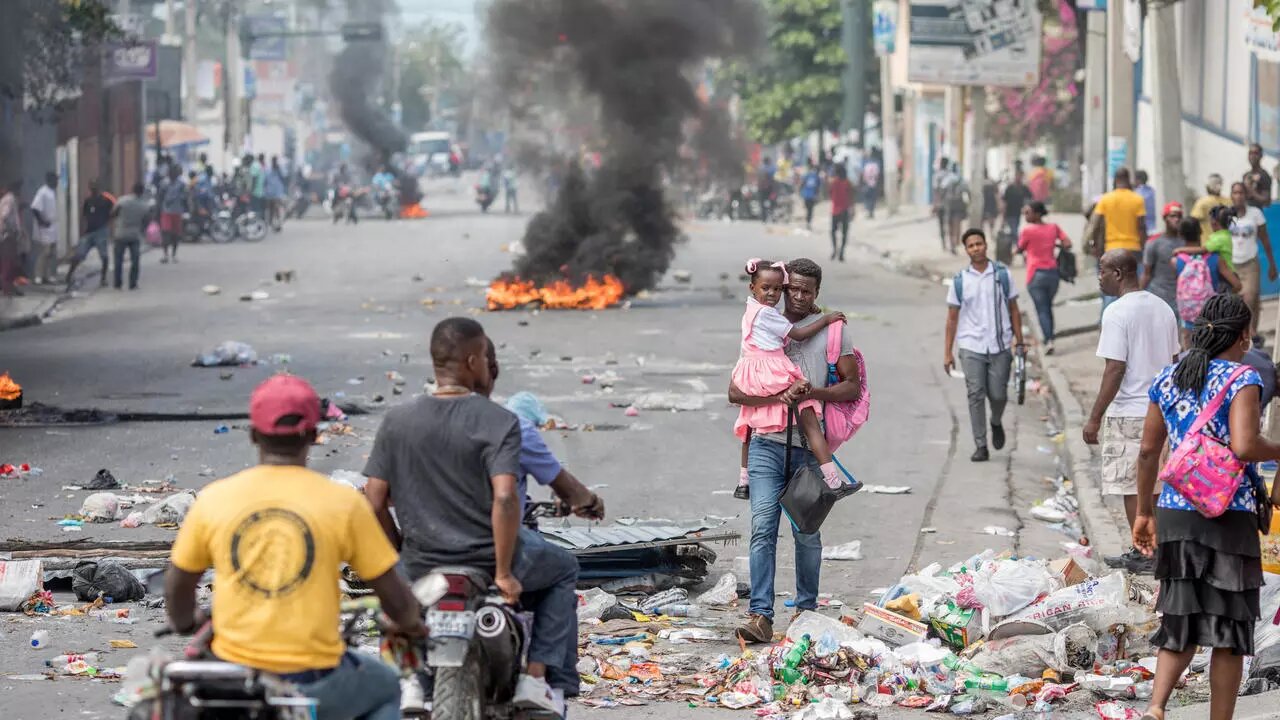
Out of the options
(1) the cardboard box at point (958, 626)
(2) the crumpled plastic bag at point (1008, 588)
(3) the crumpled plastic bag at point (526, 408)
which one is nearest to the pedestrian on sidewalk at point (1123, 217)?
(2) the crumpled plastic bag at point (1008, 588)

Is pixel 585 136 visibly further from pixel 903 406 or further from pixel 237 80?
pixel 237 80

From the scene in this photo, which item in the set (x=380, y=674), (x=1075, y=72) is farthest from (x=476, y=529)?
(x=1075, y=72)

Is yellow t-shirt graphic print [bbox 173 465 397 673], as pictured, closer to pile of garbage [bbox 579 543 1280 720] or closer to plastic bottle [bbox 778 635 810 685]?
pile of garbage [bbox 579 543 1280 720]

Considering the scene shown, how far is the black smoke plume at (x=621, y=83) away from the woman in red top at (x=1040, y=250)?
370 inches

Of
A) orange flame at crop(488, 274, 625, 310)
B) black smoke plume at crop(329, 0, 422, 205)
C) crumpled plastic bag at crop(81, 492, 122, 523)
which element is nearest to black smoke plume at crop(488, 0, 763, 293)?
orange flame at crop(488, 274, 625, 310)

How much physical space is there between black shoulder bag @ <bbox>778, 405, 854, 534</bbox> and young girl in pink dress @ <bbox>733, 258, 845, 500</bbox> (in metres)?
0.04

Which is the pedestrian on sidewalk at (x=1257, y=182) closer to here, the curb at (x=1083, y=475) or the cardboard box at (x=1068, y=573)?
the curb at (x=1083, y=475)

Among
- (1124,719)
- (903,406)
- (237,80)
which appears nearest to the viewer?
(1124,719)

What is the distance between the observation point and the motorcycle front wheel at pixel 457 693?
201 inches

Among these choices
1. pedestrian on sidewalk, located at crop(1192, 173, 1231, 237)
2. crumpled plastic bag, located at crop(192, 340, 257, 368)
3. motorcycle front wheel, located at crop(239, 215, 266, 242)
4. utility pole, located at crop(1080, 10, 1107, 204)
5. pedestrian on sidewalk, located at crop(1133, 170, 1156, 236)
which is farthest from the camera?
motorcycle front wheel, located at crop(239, 215, 266, 242)

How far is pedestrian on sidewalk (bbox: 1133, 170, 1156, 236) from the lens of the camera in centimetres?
2047

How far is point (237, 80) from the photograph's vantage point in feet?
194

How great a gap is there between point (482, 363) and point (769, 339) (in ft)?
8.33

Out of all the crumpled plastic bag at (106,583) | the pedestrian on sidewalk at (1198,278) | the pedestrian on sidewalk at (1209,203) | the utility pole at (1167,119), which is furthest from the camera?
the utility pole at (1167,119)
